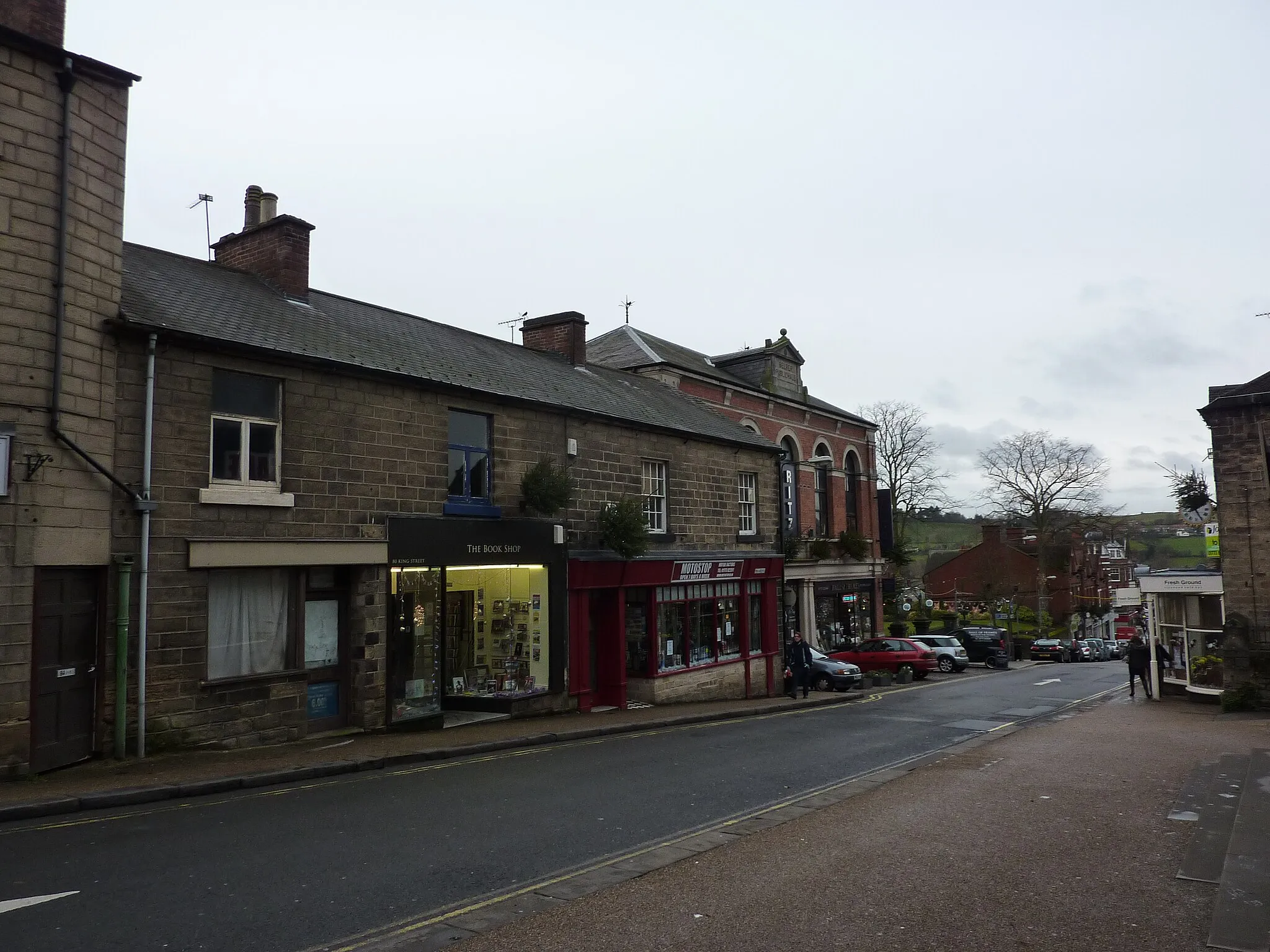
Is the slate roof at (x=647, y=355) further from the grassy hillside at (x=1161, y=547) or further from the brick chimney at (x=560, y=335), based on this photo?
the grassy hillside at (x=1161, y=547)

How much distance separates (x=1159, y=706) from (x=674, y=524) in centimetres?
1122

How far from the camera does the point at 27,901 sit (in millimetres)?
6344

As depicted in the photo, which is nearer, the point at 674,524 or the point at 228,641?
the point at 228,641

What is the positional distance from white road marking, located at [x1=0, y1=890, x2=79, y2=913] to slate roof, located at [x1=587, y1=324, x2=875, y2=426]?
22485 millimetres

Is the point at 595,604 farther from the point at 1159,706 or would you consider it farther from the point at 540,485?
the point at 1159,706

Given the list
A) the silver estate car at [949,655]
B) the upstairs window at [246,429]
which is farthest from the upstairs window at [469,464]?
the silver estate car at [949,655]

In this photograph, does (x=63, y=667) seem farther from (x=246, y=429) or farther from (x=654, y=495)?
(x=654, y=495)

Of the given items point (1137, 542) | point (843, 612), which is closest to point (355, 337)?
point (843, 612)

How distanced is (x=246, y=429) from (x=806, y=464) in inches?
950

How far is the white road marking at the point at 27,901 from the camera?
621 centimetres

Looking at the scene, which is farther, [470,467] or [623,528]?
[623,528]

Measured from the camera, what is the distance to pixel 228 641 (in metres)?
12.3

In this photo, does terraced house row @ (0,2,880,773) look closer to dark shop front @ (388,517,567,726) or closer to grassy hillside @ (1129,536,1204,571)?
dark shop front @ (388,517,567,726)

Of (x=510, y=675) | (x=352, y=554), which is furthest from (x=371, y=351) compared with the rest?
(x=510, y=675)
